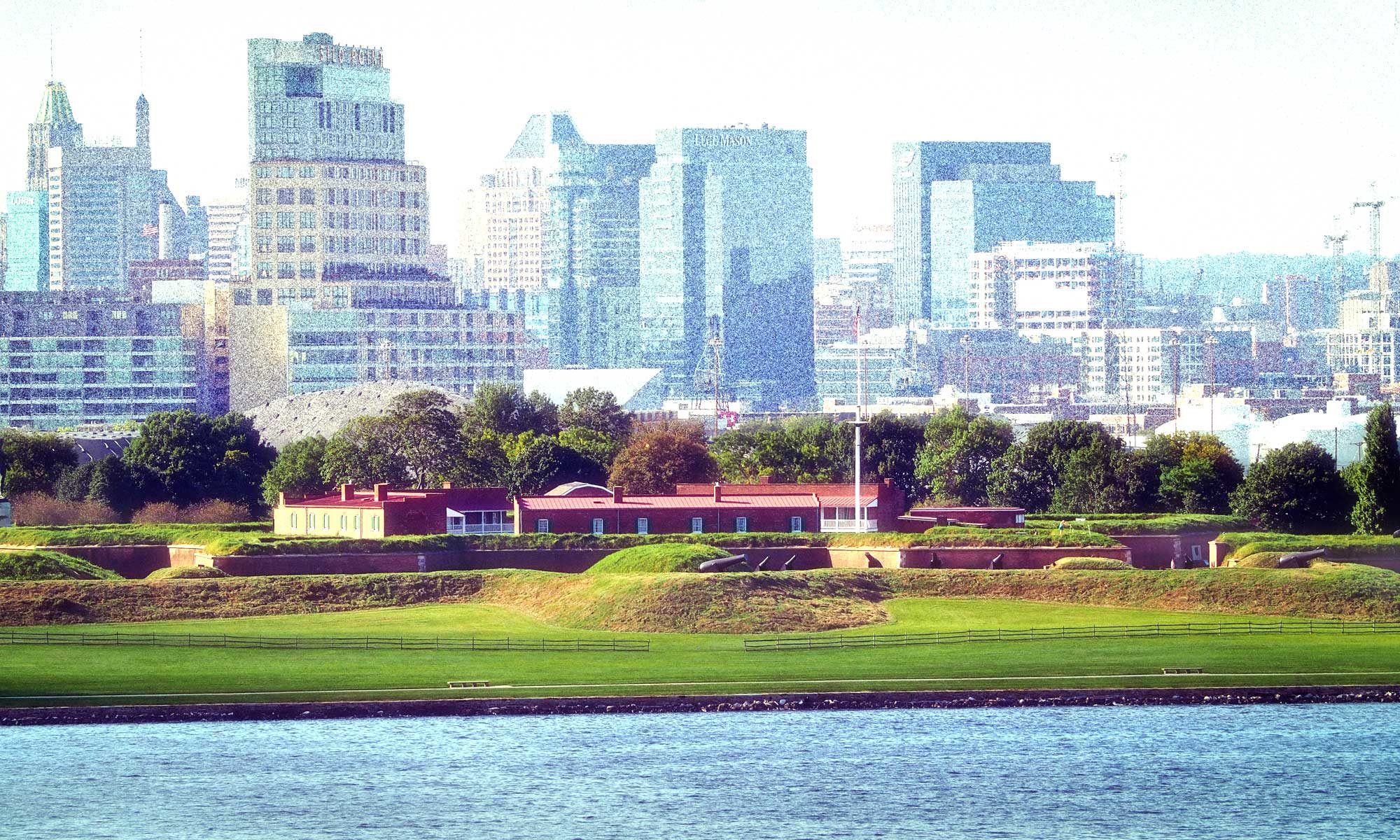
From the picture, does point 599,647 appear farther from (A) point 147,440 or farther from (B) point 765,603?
(A) point 147,440

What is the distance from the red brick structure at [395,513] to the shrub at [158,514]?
1716 centimetres

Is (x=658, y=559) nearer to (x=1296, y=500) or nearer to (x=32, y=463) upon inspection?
(x=1296, y=500)

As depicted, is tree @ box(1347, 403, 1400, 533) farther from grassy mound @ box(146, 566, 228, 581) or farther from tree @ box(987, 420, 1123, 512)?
grassy mound @ box(146, 566, 228, 581)

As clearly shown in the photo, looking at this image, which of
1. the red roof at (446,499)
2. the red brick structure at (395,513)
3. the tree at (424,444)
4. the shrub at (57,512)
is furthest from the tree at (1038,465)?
the shrub at (57,512)

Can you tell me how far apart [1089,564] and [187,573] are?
40244mm

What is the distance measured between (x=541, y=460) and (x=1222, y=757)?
84.0m

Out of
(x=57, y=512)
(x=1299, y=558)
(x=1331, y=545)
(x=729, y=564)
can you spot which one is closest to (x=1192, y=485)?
(x=1331, y=545)

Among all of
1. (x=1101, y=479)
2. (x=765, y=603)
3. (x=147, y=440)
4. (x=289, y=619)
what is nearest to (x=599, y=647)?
(x=765, y=603)

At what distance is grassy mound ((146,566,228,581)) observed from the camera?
105 meters

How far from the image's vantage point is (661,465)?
504ft

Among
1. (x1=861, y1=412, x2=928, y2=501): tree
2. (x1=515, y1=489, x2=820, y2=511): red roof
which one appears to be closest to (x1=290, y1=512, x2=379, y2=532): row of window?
(x1=515, y1=489, x2=820, y2=511): red roof

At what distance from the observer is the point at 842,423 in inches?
6713

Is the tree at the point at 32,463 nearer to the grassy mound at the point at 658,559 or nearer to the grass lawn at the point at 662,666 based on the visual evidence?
the grassy mound at the point at 658,559

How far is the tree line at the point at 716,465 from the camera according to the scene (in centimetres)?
14412
